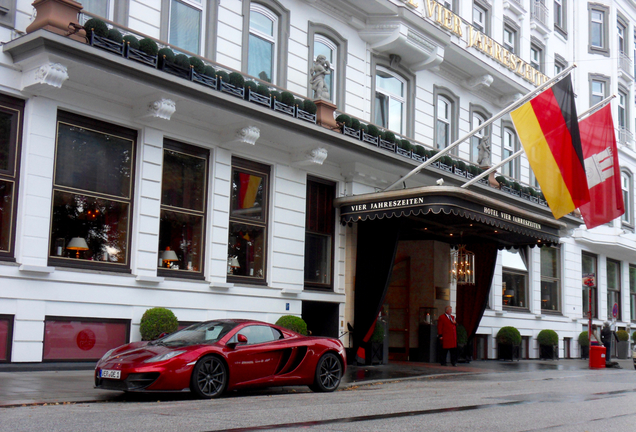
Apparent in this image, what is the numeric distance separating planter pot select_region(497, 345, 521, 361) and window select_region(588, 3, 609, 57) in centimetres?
1754

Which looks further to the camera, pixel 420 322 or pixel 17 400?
pixel 420 322

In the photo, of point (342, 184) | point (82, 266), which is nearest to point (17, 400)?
point (82, 266)

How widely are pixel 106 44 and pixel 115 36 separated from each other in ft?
0.85

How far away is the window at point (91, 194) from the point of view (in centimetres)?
1385

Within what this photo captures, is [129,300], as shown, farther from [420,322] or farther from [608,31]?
[608,31]

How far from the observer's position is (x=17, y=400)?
926cm

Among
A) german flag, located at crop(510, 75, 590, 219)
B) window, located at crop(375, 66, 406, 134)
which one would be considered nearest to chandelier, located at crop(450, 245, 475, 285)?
window, located at crop(375, 66, 406, 134)

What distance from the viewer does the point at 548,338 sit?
28031mm

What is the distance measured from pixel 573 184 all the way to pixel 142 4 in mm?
11021

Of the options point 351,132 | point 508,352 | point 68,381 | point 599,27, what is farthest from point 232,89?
point 599,27

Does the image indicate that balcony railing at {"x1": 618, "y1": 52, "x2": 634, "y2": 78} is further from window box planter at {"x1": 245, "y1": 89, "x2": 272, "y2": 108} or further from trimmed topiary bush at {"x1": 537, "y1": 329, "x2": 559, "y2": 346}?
window box planter at {"x1": 245, "y1": 89, "x2": 272, "y2": 108}

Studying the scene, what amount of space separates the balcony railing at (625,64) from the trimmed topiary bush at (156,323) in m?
30.4

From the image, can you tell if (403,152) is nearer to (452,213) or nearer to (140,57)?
(452,213)

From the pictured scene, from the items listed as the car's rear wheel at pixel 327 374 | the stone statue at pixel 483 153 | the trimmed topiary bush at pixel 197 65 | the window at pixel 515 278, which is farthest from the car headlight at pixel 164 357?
the window at pixel 515 278
